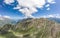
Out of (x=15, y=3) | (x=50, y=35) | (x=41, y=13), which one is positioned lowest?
(x=50, y=35)

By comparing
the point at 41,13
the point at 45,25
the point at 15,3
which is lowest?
the point at 45,25

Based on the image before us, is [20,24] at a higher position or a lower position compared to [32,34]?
higher

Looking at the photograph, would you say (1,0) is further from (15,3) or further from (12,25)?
(12,25)

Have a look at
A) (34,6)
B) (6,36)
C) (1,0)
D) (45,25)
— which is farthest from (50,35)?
(1,0)

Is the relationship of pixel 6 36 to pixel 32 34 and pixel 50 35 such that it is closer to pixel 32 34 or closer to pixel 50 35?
pixel 32 34

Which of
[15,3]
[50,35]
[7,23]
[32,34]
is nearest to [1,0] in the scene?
[15,3]

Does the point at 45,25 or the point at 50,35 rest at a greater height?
the point at 45,25
